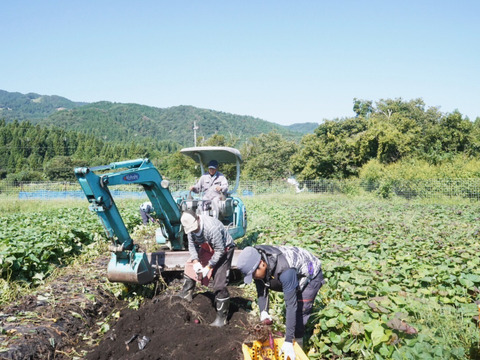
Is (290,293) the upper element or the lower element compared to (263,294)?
upper

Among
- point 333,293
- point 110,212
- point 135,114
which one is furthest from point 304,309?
point 135,114

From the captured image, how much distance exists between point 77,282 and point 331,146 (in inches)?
1231

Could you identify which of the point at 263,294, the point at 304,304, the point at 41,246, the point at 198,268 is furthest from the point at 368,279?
the point at 41,246

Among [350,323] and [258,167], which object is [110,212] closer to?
[350,323]

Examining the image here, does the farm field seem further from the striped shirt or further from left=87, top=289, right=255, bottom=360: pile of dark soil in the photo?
the striped shirt

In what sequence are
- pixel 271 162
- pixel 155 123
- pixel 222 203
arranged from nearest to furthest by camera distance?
pixel 222 203
pixel 271 162
pixel 155 123

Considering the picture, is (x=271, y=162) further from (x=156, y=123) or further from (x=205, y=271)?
(x=156, y=123)

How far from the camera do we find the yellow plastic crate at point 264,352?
3.62m

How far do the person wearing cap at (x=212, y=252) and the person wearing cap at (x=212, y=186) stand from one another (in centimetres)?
199

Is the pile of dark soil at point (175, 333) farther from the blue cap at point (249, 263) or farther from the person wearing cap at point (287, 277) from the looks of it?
the blue cap at point (249, 263)

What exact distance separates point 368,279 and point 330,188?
24.8 m

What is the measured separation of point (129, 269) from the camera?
18.4 ft

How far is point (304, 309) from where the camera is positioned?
4227 mm

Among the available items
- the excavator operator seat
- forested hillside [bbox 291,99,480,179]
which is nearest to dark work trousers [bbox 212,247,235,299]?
the excavator operator seat
